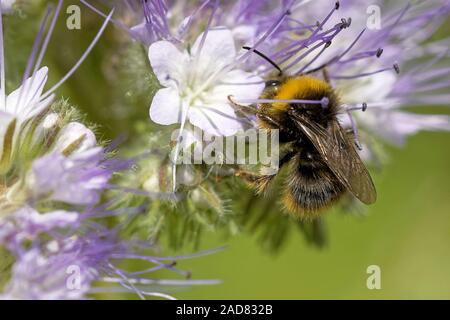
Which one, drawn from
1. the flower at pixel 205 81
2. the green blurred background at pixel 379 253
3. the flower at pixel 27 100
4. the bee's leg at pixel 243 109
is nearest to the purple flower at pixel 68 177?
the flower at pixel 27 100

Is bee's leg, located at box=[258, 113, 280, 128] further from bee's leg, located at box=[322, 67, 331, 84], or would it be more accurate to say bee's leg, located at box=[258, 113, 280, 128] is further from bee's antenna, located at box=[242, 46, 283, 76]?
bee's leg, located at box=[322, 67, 331, 84]

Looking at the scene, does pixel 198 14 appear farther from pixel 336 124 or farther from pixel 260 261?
pixel 260 261

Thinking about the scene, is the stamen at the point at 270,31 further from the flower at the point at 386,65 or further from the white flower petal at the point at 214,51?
the flower at the point at 386,65

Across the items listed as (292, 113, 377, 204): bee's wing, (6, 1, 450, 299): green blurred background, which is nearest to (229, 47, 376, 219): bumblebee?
(292, 113, 377, 204): bee's wing

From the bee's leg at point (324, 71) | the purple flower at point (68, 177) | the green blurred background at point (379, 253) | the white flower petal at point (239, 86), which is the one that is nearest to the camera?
the purple flower at point (68, 177)

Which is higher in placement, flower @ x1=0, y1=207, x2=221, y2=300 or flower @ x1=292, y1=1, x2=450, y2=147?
flower @ x1=292, y1=1, x2=450, y2=147
